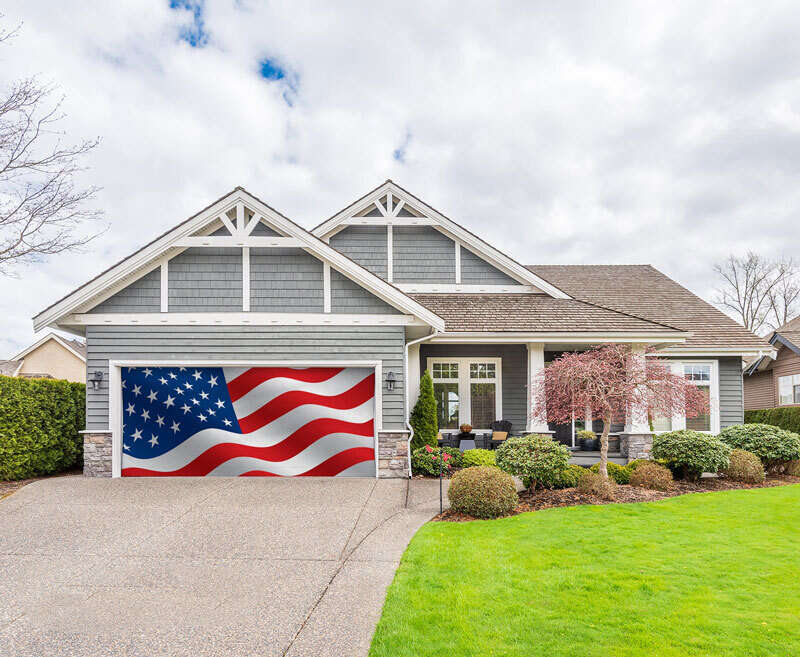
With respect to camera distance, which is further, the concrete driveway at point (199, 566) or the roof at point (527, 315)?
the roof at point (527, 315)

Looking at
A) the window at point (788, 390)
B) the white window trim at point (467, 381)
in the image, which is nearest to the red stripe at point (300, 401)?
the white window trim at point (467, 381)

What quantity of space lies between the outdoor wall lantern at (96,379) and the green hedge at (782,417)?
19554mm

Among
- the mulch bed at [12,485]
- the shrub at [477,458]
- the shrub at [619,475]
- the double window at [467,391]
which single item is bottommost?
the mulch bed at [12,485]

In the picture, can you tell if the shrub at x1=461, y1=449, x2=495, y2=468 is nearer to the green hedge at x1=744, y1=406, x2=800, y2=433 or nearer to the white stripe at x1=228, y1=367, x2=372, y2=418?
the white stripe at x1=228, y1=367, x2=372, y2=418

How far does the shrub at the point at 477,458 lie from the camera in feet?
37.9

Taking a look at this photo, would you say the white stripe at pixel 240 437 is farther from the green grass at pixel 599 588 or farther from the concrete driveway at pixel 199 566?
the green grass at pixel 599 588

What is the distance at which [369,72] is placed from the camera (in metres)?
13.8

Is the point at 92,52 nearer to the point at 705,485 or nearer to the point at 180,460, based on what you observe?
the point at 180,460

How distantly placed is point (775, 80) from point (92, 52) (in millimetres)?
20266

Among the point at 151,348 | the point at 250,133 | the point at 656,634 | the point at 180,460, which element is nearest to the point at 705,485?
the point at 656,634

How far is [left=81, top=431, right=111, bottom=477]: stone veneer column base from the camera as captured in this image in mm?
11148

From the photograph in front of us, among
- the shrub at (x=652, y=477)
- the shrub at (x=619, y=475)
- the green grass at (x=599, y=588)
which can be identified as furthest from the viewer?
the shrub at (x=619, y=475)

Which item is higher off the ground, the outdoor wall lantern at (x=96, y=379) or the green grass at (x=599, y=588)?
the outdoor wall lantern at (x=96, y=379)

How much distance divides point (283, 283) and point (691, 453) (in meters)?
8.67
